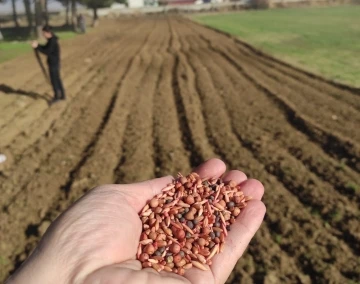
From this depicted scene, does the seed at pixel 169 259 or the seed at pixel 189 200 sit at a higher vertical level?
the seed at pixel 189 200

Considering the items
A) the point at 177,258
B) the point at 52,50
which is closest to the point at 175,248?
the point at 177,258

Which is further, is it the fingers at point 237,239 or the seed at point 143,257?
the fingers at point 237,239

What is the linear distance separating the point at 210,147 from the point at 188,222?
5.78 m

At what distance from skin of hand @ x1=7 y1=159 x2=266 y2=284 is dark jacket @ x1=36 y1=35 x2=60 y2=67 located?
990cm

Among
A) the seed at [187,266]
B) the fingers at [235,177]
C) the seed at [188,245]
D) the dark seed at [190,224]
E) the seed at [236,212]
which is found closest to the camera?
the seed at [187,266]

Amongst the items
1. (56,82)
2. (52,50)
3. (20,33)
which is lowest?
(20,33)

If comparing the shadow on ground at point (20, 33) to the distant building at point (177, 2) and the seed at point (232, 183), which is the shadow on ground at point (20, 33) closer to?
the seed at point (232, 183)

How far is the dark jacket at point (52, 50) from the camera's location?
42.5 feet

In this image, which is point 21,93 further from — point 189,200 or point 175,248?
→ point 175,248

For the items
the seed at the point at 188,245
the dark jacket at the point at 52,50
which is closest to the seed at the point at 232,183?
the seed at the point at 188,245

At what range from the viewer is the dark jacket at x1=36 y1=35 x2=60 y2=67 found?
1297 cm

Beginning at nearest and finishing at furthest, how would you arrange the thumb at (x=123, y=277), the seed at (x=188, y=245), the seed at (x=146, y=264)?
the thumb at (x=123, y=277) → the seed at (x=146, y=264) → the seed at (x=188, y=245)

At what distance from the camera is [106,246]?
3375 mm

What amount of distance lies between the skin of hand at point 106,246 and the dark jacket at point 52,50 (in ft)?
32.5
